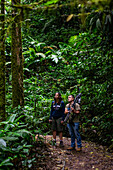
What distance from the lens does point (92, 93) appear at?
7656 mm

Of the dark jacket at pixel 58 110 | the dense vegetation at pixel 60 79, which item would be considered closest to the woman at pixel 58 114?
the dark jacket at pixel 58 110

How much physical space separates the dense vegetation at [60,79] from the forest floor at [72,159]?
0.39 m

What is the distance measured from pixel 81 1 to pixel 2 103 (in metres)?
4.33

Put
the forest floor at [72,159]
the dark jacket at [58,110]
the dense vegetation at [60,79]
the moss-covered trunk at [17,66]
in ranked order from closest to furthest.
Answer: the dense vegetation at [60,79]
the forest floor at [72,159]
the moss-covered trunk at [17,66]
the dark jacket at [58,110]

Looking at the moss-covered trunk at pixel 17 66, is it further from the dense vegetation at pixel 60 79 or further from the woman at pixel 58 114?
the woman at pixel 58 114

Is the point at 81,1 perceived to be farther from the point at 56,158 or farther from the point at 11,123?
the point at 56,158

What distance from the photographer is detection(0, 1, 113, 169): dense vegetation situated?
317 cm

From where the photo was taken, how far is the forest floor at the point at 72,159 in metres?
4.07

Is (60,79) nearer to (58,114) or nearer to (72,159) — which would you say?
(58,114)

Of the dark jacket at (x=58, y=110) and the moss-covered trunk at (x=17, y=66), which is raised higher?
the moss-covered trunk at (x=17, y=66)

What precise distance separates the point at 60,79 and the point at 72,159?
6554 mm

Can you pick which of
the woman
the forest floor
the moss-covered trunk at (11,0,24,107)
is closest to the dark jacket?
the woman

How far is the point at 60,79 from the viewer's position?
10.8 m

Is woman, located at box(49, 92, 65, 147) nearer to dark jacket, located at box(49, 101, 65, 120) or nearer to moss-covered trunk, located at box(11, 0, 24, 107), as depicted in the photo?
dark jacket, located at box(49, 101, 65, 120)
